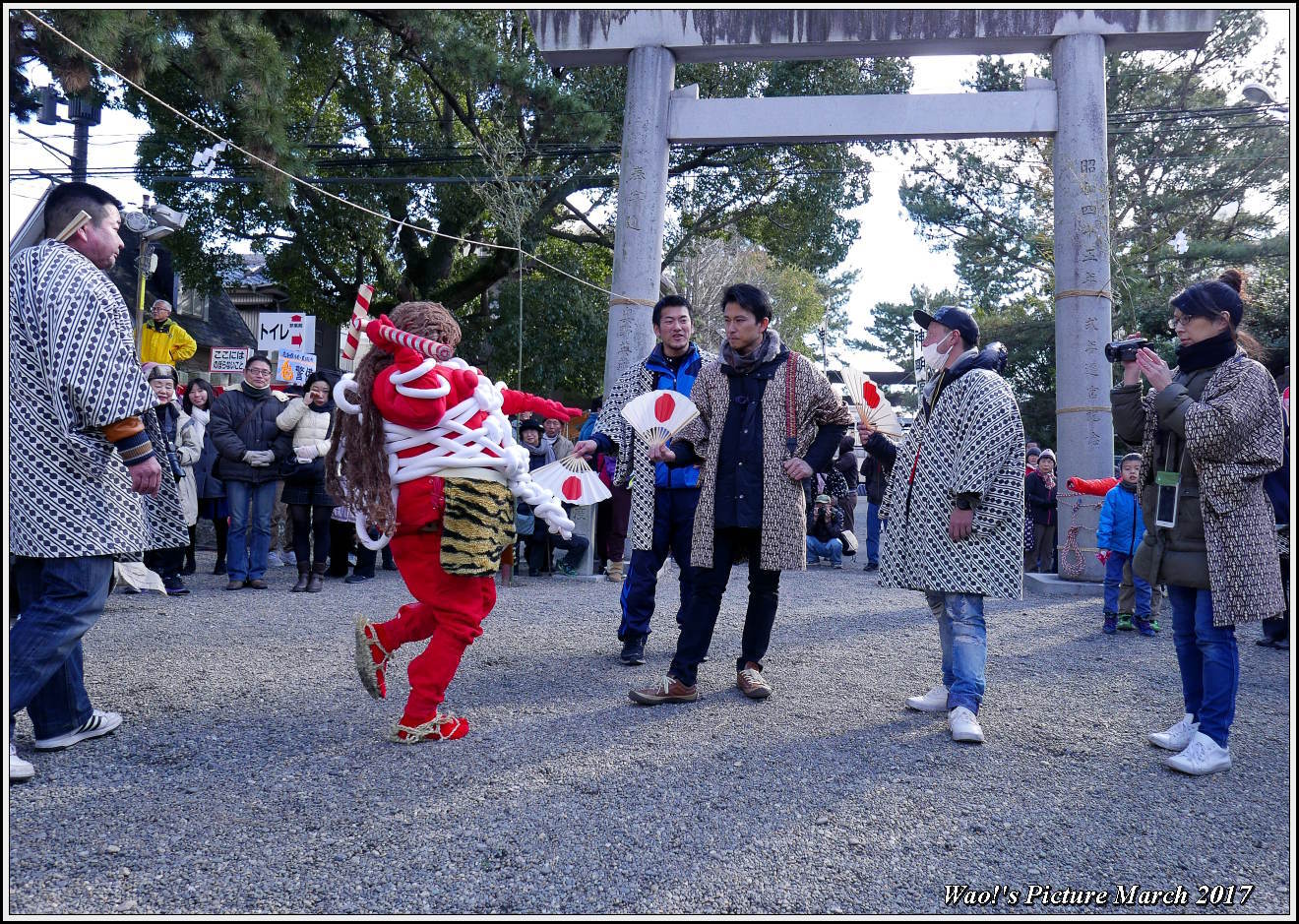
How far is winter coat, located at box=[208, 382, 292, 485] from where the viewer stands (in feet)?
25.4

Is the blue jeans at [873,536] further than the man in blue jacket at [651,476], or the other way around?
the blue jeans at [873,536]

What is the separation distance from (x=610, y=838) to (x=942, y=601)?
2142 millimetres

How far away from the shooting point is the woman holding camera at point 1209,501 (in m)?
3.48

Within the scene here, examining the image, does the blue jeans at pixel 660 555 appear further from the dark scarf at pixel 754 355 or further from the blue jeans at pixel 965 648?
the blue jeans at pixel 965 648

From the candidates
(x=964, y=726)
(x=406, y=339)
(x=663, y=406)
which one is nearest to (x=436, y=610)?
(x=406, y=339)

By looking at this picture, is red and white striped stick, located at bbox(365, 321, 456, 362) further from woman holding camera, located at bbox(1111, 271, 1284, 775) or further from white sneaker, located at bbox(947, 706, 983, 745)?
woman holding camera, located at bbox(1111, 271, 1284, 775)

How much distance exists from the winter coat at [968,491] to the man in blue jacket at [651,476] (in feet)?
3.58

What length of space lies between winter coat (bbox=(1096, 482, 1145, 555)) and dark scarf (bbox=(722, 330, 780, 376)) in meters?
3.72

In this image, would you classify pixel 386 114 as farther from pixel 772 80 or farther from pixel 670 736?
pixel 670 736

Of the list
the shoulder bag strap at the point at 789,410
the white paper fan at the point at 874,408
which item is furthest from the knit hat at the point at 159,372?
the white paper fan at the point at 874,408

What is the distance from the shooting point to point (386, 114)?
63.0 ft

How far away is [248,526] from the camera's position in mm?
8117

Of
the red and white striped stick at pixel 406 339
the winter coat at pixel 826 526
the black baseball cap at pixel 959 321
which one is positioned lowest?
the winter coat at pixel 826 526

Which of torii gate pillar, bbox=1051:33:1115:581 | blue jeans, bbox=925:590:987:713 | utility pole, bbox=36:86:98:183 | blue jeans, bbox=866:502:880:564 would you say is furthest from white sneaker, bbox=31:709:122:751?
utility pole, bbox=36:86:98:183
